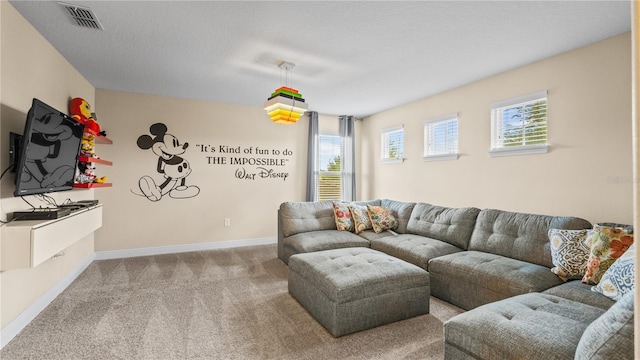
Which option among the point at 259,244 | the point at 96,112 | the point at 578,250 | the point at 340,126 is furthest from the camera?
the point at 340,126

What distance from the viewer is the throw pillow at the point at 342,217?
14.1 feet

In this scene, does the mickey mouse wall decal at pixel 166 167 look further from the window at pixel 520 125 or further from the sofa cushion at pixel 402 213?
the window at pixel 520 125

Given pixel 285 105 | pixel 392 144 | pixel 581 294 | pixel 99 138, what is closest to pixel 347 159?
pixel 392 144

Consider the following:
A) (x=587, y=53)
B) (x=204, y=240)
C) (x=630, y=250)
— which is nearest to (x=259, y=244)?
(x=204, y=240)

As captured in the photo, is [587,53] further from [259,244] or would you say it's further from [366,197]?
[259,244]

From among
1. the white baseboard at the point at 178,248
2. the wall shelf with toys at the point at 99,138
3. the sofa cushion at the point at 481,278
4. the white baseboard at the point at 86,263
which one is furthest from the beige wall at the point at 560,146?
the wall shelf with toys at the point at 99,138

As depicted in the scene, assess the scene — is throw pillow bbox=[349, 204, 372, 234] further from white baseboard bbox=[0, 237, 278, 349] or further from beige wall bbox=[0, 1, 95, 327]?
beige wall bbox=[0, 1, 95, 327]

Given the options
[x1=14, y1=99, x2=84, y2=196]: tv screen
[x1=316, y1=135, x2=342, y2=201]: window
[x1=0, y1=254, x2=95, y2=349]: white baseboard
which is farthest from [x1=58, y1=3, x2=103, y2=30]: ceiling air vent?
[x1=316, y1=135, x2=342, y2=201]: window

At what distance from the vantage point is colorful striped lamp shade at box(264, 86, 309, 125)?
130 inches

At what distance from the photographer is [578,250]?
2455 mm

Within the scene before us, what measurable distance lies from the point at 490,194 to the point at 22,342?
16.0 ft

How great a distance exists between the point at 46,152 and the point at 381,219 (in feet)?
12.5

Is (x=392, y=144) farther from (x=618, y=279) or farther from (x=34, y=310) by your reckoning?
(x=34, y=310)

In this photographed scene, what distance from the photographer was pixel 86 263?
→ 3.98 metres
